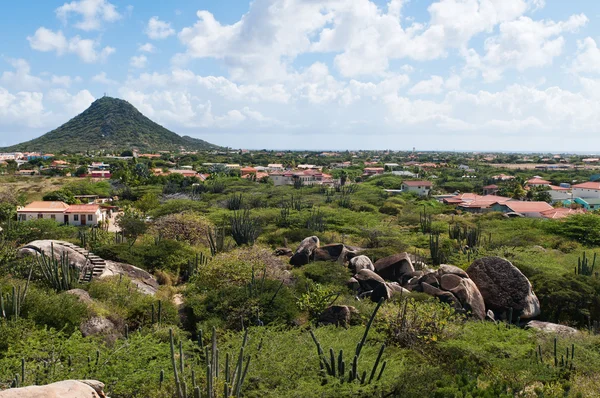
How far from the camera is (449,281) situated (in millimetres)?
18062

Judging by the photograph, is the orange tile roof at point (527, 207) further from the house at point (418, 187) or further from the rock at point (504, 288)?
the rock at point (504, 288)

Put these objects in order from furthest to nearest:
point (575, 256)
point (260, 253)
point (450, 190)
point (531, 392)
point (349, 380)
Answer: point (450, 190)
point (575, 256)
point (260, 253)
point (531, 392)
point (349, 380)

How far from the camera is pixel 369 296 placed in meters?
17.9

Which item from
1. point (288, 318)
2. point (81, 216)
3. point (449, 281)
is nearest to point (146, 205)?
point (81, 216)

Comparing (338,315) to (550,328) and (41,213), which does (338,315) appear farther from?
(41,213)

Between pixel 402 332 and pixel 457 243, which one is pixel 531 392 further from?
pixel 457 243

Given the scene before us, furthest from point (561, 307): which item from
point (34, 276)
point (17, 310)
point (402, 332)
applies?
point (34, 276)

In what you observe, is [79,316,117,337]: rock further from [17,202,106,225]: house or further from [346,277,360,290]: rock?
[17,202,106,225]: house

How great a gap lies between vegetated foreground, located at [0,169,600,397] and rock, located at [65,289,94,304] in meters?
0.08

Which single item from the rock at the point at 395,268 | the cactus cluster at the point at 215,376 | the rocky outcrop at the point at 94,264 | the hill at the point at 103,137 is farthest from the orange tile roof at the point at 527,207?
the hill at the point at 103,137

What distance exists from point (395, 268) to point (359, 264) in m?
1.60

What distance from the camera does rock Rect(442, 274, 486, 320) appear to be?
55.8 ft

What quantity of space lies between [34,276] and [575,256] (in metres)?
27.2

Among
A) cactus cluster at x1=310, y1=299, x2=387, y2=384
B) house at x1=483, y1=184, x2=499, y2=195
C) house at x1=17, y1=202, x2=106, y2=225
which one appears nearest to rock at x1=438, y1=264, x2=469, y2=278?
cactus cluster at x1=310, y1=299, x2=387, y2=384
